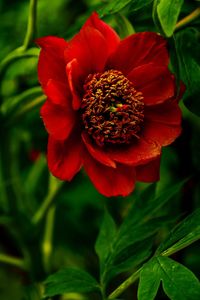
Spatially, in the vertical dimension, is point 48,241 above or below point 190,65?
below

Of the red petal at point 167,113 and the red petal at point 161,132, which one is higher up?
the red petal at point 167,113

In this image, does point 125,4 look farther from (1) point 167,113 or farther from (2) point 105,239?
(2) point 105,239

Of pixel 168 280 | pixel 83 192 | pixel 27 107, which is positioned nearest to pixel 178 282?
pixel 168 280

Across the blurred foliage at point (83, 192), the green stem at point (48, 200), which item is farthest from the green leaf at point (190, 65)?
the green stem at point (48, 200)

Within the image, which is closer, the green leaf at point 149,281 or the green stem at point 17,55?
the green leaf at point 149,281

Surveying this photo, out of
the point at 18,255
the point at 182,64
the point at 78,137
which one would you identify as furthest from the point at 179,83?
the point at 18,255

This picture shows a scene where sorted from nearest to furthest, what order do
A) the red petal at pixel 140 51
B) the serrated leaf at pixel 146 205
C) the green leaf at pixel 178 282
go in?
the green leaf at pixel 178 282 < the red petal at pixel 140 51 < the serrated leaf at pixel 146 205

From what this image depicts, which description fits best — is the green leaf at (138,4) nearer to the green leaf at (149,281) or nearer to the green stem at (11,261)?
the green leaf at (149,281)
